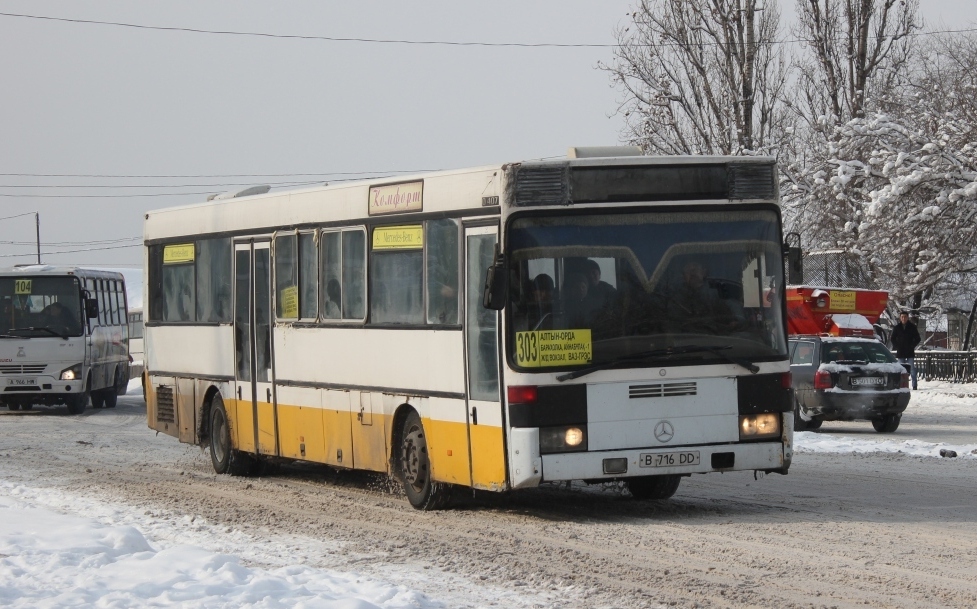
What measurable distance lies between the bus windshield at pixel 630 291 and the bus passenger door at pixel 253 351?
16.9 ft

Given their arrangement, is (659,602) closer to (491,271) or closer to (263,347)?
(491,271)

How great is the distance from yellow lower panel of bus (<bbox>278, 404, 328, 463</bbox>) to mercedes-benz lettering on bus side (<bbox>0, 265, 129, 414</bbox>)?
17.1 meters

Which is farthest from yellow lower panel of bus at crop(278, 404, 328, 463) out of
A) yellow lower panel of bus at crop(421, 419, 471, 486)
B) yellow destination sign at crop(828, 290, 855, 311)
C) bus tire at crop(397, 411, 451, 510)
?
yellow destination sign at crop(828, 290, 855, 311)

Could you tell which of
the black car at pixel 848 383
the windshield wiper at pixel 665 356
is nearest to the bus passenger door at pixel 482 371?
the windshield wiper at pixel 665 356

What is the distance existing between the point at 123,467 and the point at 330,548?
27.6ft

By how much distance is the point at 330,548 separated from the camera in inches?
426

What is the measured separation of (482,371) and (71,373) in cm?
2160

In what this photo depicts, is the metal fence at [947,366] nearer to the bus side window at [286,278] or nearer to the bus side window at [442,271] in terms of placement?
the bus side window at [286,278]

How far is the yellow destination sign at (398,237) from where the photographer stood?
43.5 ft

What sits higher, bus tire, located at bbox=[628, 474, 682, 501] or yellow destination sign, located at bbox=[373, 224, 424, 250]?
yellow destination sign, located at bbox=[373, 224, 424, 250]

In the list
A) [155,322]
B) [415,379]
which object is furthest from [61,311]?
[415,379]

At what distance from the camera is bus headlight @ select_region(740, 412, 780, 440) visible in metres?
12.1

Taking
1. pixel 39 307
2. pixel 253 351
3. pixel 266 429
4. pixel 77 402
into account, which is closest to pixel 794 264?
pixel 266 429

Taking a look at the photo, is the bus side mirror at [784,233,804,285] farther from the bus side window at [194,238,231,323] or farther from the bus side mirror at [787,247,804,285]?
the bus side window at [194,238,231,323]
